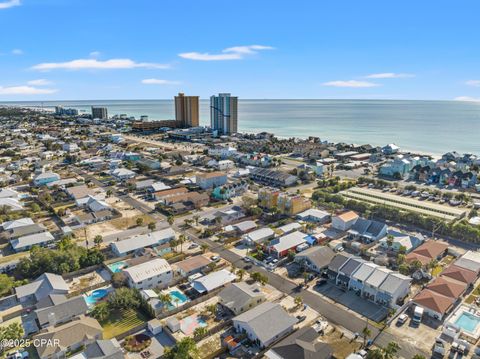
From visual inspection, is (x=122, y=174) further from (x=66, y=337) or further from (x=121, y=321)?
(x=66, y=337)

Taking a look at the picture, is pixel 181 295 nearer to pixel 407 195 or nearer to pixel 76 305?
pixel 76 305

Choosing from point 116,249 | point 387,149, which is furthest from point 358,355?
point 387,149

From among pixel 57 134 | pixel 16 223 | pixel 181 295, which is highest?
pixel 57 134

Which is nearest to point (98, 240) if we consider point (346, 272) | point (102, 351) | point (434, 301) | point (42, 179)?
point (102, 351)

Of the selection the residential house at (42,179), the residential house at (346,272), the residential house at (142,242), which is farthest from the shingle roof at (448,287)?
the residential house at (42,179)

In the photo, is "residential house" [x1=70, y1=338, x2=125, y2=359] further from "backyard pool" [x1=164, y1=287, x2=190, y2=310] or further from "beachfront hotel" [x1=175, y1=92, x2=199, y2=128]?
"beachfront hotel" [x1=175, y1=92, x2=199, y2=128]

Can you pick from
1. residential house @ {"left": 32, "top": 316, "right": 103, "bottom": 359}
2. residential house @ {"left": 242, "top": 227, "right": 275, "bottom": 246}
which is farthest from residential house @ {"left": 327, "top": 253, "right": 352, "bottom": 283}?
residential house @ {"left": 32, "top": 316, "right": 103, "bottom": 359}
